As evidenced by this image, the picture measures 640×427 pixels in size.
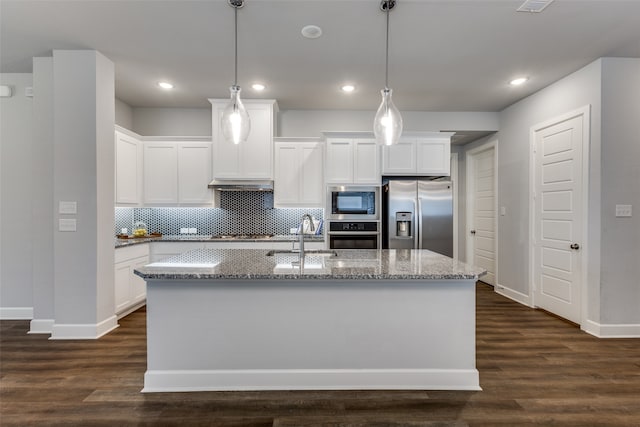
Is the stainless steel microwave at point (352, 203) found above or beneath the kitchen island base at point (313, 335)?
above

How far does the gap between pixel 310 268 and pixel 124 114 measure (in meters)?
4.11

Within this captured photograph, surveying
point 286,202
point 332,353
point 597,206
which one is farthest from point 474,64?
point 332,353

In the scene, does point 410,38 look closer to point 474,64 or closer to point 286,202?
point 474,64

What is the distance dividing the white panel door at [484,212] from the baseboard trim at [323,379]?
11.3ft

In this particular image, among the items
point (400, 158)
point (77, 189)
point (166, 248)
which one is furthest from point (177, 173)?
point (400, 158)

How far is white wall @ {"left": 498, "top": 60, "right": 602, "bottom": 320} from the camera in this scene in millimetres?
3291

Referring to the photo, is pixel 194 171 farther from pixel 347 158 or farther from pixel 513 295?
pixel 513 295

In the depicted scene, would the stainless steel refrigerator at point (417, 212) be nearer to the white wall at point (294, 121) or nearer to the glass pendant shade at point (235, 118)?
the white wall at point (294, 121)

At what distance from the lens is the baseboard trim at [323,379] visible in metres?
2.22

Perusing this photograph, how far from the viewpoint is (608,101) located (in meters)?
3.23

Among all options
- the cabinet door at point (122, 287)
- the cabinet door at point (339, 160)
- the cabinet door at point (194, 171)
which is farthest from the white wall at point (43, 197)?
the cabinet door at point (339, 160)

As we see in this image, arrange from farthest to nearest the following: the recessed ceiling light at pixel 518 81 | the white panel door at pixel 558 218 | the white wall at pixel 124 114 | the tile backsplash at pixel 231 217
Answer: the tile backsplash at pixel 231 217, the white wall at pixel 124 114, the recessed ceiling light at pixel 518 81, the white panel door at pixel 558 218

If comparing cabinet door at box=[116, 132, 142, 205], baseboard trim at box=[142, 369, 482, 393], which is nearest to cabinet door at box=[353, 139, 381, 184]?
baseboard trim at box=[142, 369, 482, 393]

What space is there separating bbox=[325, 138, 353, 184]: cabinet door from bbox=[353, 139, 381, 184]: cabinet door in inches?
3.0
